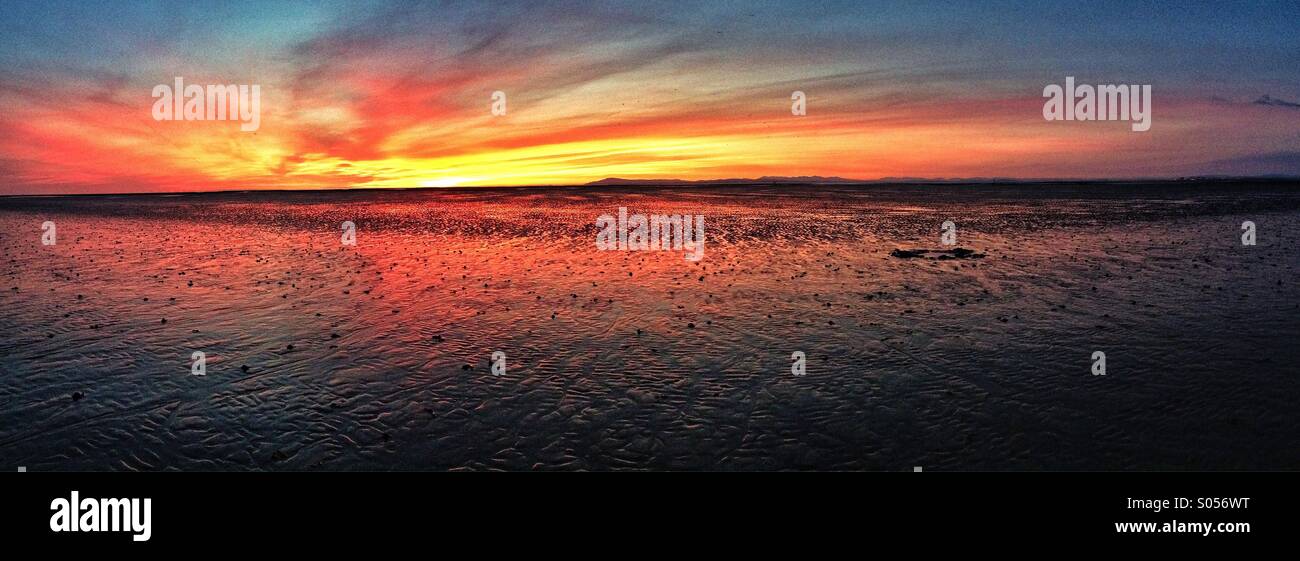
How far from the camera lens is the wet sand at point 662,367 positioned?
26.0 ft

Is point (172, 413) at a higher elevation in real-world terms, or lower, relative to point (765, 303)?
lower

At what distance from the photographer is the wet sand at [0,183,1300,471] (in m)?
7.93

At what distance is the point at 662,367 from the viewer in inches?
455

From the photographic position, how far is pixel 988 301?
1702cm

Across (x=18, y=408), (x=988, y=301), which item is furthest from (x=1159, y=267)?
(x=18, y=408)
